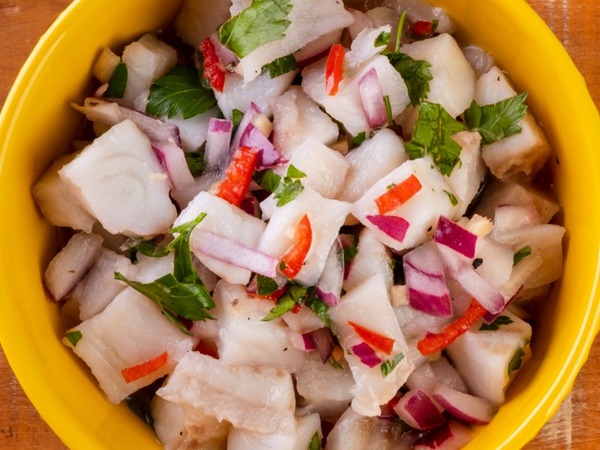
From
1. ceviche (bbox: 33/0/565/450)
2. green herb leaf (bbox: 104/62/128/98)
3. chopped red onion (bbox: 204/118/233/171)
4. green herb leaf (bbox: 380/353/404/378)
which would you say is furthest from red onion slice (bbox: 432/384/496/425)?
green herb leaf (bbox: 104/62/128/98)

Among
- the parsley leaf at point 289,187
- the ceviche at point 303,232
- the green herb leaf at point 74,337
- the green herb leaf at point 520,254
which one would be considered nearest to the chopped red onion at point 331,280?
the ceviche at point 303,232

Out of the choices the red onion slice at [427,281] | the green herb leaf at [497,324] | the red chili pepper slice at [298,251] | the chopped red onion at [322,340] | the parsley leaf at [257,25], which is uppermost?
the parsley leaf at [257,25]

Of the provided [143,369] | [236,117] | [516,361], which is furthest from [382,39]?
[143,369]

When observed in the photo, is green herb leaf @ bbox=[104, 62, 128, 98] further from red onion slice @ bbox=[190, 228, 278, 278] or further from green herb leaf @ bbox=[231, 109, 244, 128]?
red onion slice @ bbox=[190, 228, 278, 278]

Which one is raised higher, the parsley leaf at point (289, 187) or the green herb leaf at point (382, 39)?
the green herb leaf at point (382, 39)

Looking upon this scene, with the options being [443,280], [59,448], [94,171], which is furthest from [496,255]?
[59,448]

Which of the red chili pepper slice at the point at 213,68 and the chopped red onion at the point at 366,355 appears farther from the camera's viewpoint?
the red chili pepper slice at the point at 213,68

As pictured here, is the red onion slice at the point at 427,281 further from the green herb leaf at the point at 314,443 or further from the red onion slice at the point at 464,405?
the green herb leaf at the point at 314,443
